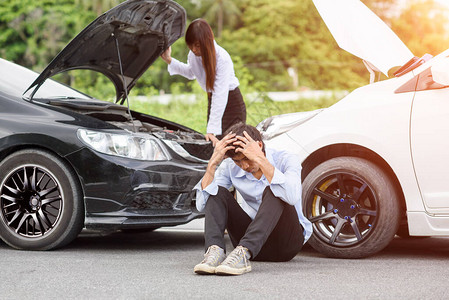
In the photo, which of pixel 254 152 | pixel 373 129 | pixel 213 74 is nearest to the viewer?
pixel 254 152

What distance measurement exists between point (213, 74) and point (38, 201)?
6.35ft

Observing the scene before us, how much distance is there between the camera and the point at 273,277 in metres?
4.75

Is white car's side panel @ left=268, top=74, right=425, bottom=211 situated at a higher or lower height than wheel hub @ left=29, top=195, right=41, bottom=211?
higher

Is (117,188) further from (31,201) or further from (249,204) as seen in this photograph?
(249,204)

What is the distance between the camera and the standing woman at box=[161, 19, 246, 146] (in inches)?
260

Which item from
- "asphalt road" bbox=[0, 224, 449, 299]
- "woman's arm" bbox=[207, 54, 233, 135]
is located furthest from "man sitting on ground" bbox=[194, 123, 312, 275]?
"woman's arm" bbox=[207, 54, 233, 135]

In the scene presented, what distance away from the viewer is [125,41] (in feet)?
22.2

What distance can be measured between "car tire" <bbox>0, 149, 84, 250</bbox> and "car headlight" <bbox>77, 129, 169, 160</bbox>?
27 centimetres

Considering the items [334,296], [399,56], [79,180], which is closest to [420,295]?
[334,296]

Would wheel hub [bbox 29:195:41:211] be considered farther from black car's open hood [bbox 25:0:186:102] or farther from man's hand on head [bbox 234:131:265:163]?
man's hand on head [bbox 234:131:265:163]

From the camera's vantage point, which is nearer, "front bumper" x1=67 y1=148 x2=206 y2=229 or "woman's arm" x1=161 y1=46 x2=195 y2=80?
"front bumper" x1=67 y1=148 x2=206 y2=229

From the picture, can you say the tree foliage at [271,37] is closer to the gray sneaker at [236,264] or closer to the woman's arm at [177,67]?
the woman's arm at [177,67]

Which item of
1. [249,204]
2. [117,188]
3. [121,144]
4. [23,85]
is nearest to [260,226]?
[249,204]

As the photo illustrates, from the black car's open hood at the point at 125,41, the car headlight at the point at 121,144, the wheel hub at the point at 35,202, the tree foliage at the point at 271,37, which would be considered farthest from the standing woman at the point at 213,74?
the tree foliage at the point at 271,37
